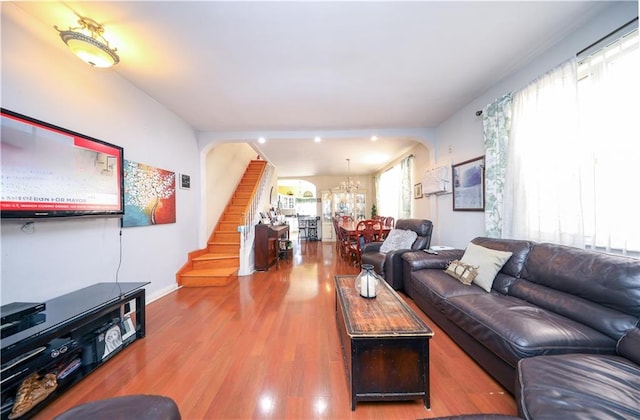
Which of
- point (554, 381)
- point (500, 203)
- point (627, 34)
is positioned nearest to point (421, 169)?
point (500, 203)

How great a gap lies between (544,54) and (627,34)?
64 cm

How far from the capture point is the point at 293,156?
617cm

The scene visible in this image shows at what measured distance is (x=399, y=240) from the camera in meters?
3.77

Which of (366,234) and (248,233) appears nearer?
(248,233)

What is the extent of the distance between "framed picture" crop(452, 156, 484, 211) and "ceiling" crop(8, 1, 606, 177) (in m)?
0.88

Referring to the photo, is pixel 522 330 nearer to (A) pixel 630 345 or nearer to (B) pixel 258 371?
(A) pixel 630 345

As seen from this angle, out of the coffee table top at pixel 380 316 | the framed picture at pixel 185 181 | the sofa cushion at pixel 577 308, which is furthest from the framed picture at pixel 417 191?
the framed picture at pixel 185 181

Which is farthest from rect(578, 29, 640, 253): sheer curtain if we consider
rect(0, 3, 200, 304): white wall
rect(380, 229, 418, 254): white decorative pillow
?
rect(0, 3, 200, 304): white wall

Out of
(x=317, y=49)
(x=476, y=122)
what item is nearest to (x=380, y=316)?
(x=317, y=49)

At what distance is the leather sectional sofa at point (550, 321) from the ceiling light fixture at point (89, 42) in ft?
10.8

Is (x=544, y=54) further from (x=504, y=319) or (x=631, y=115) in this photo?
(x=504, y=319)

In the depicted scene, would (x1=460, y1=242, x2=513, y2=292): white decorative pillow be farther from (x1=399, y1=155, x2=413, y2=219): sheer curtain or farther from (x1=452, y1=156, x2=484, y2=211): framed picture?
(x1=399, y1=155, x2=413, y2=219): sheer curtain

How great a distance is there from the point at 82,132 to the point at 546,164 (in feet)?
14.1

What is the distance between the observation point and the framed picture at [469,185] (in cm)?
300
